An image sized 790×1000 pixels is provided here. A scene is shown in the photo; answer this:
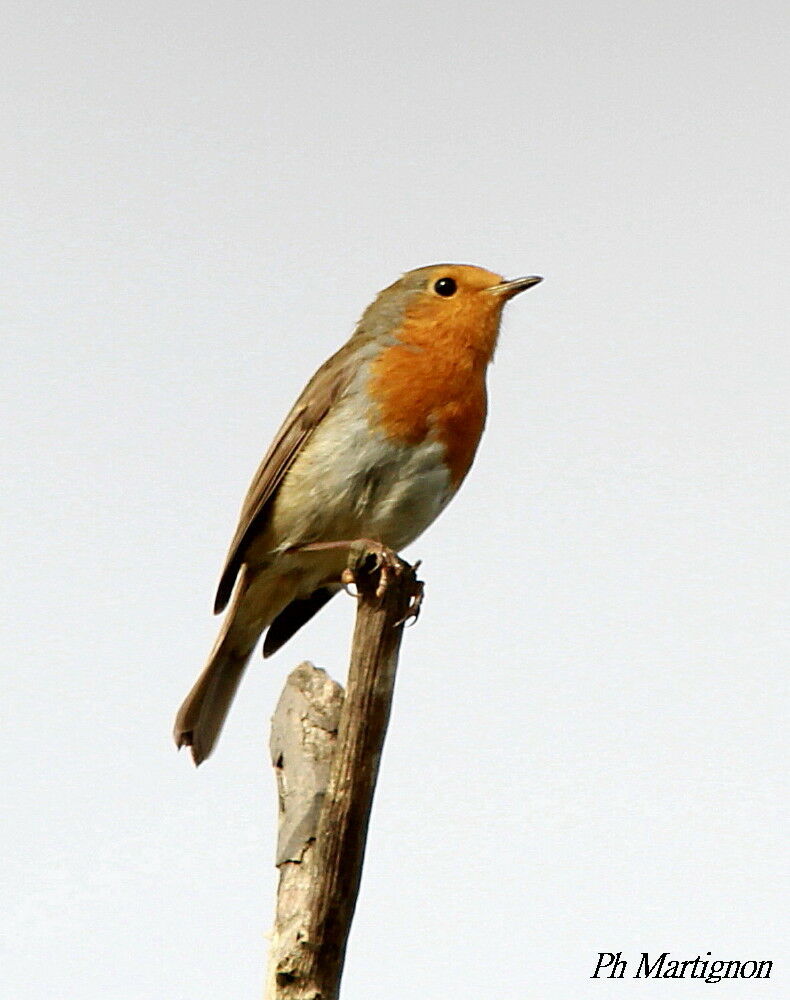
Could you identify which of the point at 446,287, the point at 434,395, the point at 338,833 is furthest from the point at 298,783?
the point at 446,287

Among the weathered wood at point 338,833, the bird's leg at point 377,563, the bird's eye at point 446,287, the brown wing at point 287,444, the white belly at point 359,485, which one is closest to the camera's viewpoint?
the weathered wood at point 338,833

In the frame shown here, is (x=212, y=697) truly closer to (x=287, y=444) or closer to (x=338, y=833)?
(x=287, y=444)

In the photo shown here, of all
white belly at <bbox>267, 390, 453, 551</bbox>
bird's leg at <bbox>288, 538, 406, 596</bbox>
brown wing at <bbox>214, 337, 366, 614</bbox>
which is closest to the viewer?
bird's leg at <bbox>288, 538, 406, 596</bbox>

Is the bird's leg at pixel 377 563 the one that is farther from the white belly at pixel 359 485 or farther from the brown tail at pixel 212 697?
the brown tail at pixel 212 697

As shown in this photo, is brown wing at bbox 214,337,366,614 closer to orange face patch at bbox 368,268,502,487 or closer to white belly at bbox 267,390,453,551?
white belly at bbox 267,390,453,551

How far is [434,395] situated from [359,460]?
43 centimetres

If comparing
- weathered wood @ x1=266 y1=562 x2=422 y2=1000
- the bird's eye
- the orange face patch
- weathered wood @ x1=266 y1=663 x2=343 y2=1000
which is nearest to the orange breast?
the orange face patch

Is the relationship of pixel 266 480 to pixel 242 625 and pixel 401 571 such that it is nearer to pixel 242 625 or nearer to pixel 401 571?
pixel 242 625

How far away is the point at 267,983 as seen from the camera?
13.7ft

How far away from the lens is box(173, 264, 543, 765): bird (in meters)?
5.91

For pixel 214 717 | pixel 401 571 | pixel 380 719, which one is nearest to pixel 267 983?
pixel 380 719

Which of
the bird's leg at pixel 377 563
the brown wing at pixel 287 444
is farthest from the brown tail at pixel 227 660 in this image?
the bird's leg at pixel 377 563

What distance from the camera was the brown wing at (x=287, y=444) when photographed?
20.4ft

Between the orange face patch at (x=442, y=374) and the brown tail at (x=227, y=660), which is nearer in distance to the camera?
the orange face patch at (x=442, y=374)
